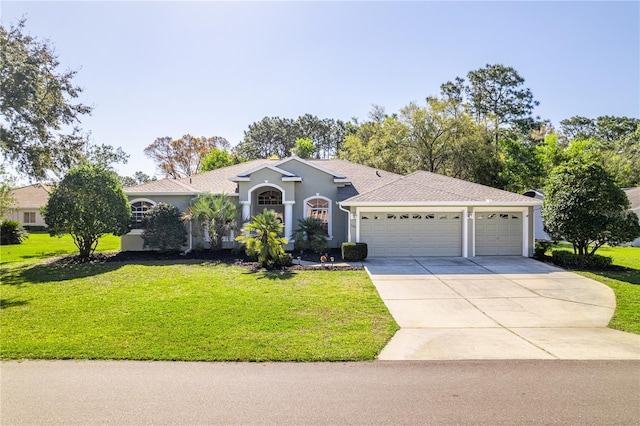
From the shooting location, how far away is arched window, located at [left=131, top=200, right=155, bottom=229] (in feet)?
62.3

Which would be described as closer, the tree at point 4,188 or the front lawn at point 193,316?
the front lawn at point 193,316

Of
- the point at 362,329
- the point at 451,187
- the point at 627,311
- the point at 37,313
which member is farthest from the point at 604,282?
the point at 37,313

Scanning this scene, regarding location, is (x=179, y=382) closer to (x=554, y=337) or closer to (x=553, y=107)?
(x=554, y=337)

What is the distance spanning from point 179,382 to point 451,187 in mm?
16476

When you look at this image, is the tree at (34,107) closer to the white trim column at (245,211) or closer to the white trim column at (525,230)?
the white trim column at (245,211)

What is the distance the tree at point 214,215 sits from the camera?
17.4m

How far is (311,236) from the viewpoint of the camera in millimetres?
17672

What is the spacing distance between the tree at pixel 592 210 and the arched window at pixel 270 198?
12578mm

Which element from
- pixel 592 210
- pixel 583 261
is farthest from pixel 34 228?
pixel 592 210

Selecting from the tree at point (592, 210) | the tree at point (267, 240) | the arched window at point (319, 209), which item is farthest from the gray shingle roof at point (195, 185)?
the tree at point (592, 210)

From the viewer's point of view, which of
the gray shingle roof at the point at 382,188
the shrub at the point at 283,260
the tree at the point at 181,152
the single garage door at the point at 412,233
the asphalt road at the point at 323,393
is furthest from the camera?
the tree at the point at 181,152

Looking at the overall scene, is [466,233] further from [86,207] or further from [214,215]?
[86,207]

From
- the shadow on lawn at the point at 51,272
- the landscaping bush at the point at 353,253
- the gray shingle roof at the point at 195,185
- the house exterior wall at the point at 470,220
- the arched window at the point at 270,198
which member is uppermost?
the gray shingle roof at the point at 195,185

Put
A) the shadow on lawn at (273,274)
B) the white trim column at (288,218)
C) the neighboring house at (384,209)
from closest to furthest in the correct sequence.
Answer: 1. the shadow on lawn at (273,274)
2. the neighboring house at (384,209)
3. the white trim column at (288,218)
